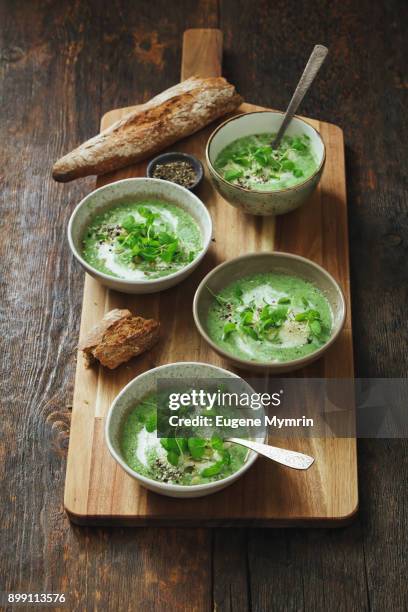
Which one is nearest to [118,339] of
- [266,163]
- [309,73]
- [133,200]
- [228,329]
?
[228,329]

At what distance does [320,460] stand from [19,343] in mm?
998

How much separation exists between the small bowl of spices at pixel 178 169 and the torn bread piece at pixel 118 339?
1.83 ft

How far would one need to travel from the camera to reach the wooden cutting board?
86.1 inches

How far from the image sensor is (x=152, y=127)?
285cm

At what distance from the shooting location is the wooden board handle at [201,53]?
122 inches

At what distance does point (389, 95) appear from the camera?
323 centimetres

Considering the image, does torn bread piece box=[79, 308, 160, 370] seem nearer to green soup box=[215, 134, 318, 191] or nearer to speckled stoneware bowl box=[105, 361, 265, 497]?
speckled stoneware bowl box=[105, 361, 265, 497]

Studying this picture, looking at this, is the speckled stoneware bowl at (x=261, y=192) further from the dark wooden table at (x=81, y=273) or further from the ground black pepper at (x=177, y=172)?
the dark wooden table at (x=81, y=273)

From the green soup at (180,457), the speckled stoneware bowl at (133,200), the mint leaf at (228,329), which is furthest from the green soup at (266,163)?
the green soup at (180,457)

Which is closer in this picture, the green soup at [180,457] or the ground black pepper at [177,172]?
the green soup at [180,457]

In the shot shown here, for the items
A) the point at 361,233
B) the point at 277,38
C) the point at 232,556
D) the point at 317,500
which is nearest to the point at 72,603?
the point at 232,556

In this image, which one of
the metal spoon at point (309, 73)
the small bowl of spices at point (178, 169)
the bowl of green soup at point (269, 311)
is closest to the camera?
the bowl of green soup at point (269, 311)

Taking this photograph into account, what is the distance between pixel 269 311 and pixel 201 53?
1224 mm

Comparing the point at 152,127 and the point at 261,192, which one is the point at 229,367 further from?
the point at 152,127
